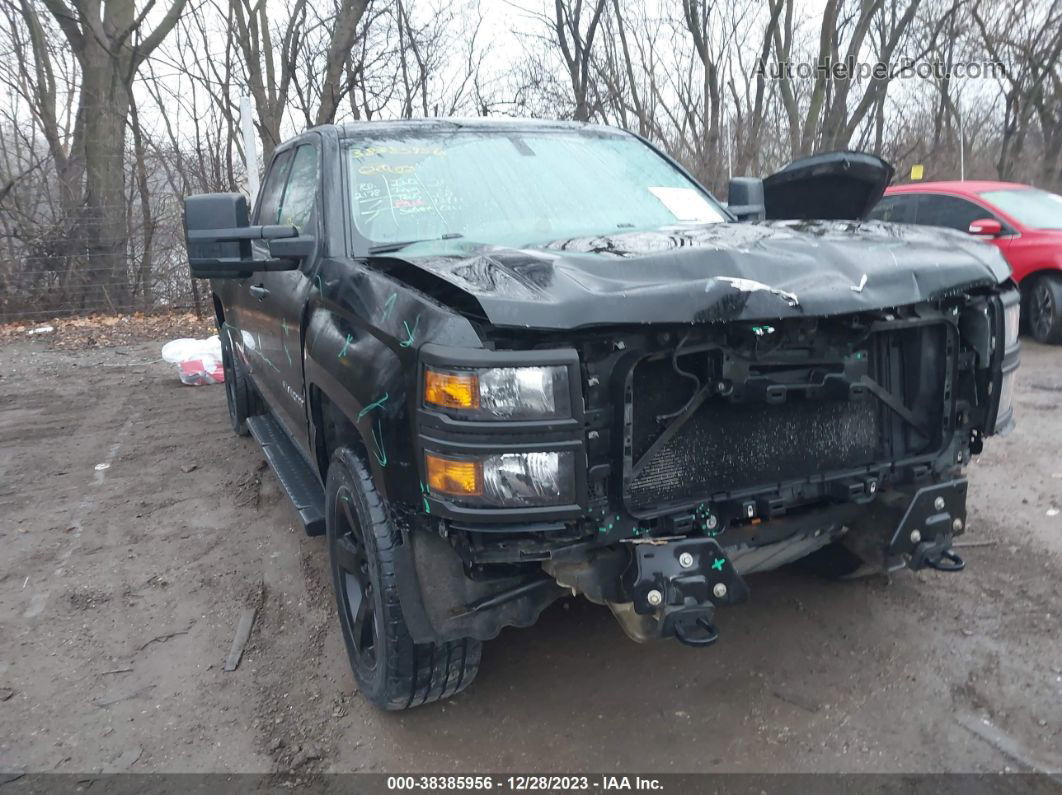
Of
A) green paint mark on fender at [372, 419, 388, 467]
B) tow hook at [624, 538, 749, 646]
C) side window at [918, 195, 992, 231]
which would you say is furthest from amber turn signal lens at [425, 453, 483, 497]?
side window at [918, 195, 992, 231]

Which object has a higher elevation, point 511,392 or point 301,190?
point 301,190

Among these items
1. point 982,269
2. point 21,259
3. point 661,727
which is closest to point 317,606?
point 661,727

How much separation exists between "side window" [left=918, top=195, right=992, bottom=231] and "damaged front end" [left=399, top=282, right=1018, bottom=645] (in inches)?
251

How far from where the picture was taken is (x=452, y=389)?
6.79 feet

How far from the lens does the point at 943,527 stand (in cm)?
259

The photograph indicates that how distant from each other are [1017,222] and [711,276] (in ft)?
24.0

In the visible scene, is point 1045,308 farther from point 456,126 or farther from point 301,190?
point 301,190

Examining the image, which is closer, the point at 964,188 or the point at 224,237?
the point at 224,237

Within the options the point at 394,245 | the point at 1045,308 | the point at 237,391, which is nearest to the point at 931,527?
the point at 394,245

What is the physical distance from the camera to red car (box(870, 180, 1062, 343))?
770 centimetres

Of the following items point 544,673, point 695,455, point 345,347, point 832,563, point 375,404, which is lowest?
point 544,673

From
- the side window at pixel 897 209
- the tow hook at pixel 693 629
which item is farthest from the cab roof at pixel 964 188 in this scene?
Result: the tow hook at pixel 693 629

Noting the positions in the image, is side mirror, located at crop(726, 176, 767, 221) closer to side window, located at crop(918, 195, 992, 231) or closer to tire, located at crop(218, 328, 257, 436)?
tire, located at crop(218, 328, 257, 436)

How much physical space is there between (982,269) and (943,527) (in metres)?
0.80
